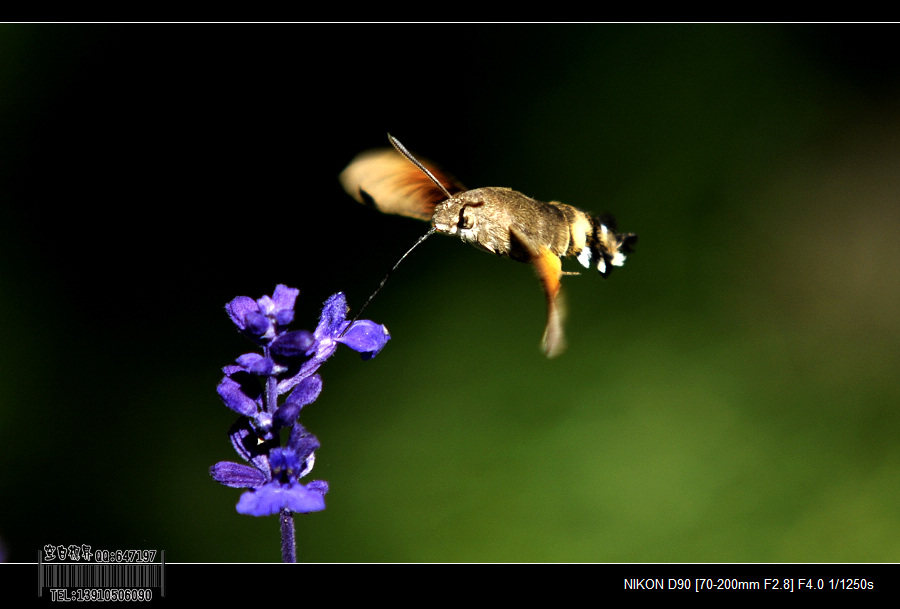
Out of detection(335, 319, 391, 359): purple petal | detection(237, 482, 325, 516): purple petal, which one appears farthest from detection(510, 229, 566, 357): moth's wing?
detection(237, 482, 325, 516): purple petal

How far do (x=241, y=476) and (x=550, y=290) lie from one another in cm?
97

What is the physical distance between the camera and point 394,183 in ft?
8.38

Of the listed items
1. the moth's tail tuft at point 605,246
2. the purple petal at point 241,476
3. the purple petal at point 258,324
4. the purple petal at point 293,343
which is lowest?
the purple petal at point 241,476

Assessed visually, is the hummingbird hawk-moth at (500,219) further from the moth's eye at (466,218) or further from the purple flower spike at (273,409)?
the purple flower spike at (273,409)

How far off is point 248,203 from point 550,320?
10.7 ft

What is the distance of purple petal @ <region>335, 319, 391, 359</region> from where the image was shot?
1.53 m

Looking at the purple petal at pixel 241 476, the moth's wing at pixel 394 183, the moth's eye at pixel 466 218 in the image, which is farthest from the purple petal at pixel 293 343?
the moth's wing at pixel 394 183

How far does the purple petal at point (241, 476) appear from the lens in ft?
4.46

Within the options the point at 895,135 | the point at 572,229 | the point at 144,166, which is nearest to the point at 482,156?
the point at 144,166

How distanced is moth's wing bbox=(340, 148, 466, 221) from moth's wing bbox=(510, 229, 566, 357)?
478mm

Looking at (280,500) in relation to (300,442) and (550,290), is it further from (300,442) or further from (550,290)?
(550,290)

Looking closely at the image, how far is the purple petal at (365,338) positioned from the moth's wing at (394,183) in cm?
103

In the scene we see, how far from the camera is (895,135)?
5227 mm

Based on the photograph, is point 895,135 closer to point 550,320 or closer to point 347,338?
point 550,320
